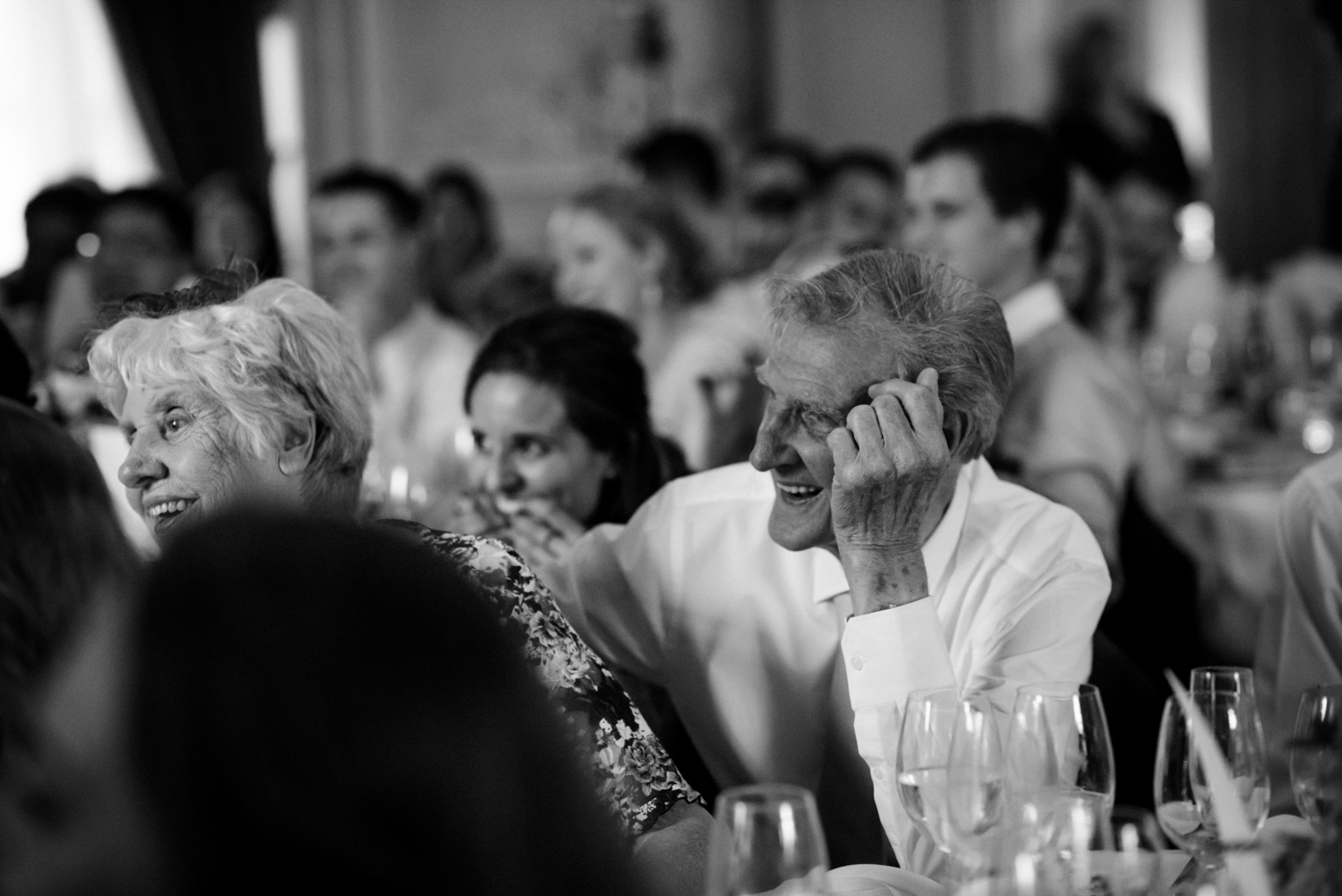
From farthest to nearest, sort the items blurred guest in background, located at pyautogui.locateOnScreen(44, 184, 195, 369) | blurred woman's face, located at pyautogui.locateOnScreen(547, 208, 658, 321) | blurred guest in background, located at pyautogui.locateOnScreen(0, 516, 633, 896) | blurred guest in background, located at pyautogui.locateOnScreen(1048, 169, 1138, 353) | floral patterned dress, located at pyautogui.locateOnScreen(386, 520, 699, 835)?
blurred guest in background, located at pyautogui.locateOnScreen(44, 184, 195, 369) → blurred woman's face, located at pyautogui.locateOnScreen(547, 208, 658, 321) → blurred guest in background, located at pyautogui.locateOnScreen(1048, 169, 1138, 353) → floral patterned dress, located at pyautogui.locateOnScreen(386, 520, 699, 835) → blurred guest in background, located at pyautogui.locateOnScreen(0, 516, 633, 896)

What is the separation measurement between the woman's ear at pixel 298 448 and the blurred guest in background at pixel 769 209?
14.8ft

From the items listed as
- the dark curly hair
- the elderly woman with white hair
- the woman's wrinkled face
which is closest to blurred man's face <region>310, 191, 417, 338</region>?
the dark curly hair

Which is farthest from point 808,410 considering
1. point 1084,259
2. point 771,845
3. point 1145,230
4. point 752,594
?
point 1145,230

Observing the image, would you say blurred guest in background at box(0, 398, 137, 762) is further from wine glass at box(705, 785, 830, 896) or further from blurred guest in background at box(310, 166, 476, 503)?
blurred guest in background at box(310, 166, 476, 503)

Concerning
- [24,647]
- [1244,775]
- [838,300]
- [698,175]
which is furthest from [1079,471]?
[698,175]

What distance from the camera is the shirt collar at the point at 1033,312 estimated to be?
147 inches

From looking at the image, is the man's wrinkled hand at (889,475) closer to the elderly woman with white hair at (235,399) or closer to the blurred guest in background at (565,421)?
the elderly woman with white hair at (235,399)

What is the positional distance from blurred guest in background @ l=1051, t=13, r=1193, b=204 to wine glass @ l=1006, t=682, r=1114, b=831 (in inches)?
292

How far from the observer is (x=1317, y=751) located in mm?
1462

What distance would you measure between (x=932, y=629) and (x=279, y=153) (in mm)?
Answer: 8934

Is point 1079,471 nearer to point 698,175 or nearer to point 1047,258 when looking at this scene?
point 1047,258

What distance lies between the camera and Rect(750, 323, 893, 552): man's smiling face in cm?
206

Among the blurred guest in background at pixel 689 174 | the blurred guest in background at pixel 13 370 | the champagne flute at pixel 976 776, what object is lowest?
the champagne flute at pixel 976 776

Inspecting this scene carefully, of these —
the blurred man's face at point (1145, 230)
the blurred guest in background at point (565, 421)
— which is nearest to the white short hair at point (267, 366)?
the blurred guest in background at point (565, 421)
